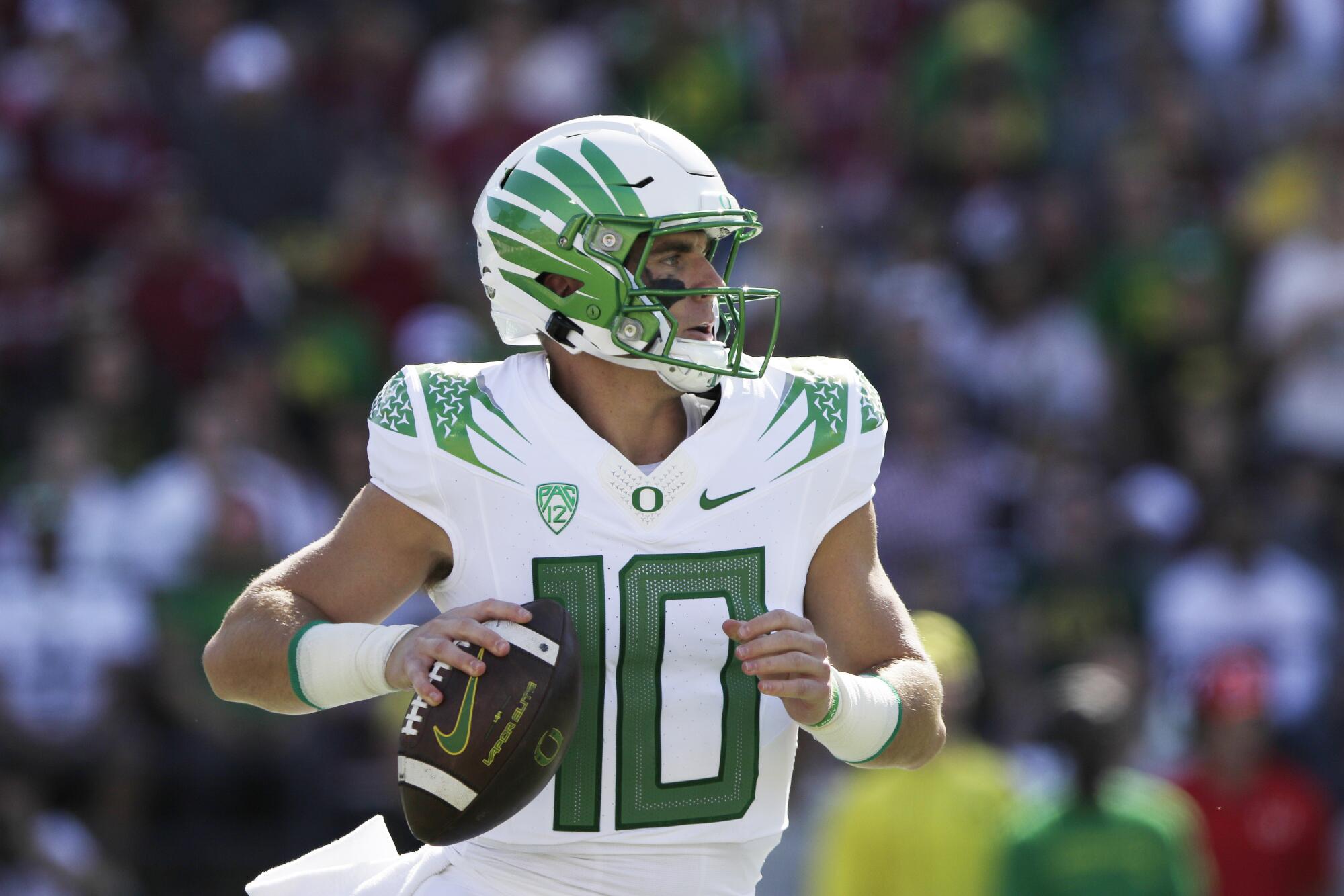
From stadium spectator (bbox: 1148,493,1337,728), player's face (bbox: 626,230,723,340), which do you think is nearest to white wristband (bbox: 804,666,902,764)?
player's face (bbox: 626,230,723,340)

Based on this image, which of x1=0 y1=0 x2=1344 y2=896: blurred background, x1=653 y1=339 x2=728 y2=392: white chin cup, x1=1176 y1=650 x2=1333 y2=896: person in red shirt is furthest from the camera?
x1=0 y1=0 x2=1344 y2=896: blurred background

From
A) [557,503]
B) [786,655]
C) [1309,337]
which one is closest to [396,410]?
[557,503]

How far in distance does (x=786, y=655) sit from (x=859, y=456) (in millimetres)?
559

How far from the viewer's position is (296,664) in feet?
10.3

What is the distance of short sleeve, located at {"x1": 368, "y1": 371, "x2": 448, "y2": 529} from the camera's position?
322 cm

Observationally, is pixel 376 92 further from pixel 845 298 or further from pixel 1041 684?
pixel 1041 684

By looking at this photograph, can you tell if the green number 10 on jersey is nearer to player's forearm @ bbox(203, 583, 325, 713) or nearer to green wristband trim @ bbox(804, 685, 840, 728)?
green wristband trim @ bbox(804, 685, 840, 728)

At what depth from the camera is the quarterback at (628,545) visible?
10.4 ft

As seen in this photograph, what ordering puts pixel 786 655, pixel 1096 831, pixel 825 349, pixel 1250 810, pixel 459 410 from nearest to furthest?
1. pixel 786 655
2. pixel 459 410
3. pixel 1096 831
4. pixel 1250 810
5. pixel 825 349

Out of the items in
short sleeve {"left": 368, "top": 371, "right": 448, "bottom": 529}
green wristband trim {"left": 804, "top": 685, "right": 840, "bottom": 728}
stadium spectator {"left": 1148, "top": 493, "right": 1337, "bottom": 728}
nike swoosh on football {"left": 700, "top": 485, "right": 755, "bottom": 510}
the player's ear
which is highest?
the player's ear

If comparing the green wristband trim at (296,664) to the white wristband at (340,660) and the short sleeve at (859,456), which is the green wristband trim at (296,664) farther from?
the short sleeve at (859,456)

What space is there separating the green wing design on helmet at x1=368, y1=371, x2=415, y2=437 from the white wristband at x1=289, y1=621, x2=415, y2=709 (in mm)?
329

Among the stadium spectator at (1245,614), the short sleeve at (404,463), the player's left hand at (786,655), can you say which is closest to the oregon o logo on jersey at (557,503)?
the short sleeve at (404,463)

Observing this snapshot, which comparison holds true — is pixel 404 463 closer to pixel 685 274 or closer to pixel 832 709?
pixel 685 274
